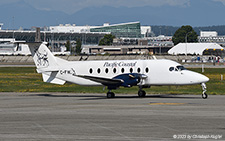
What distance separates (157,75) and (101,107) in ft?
26.4

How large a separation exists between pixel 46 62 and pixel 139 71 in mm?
8849

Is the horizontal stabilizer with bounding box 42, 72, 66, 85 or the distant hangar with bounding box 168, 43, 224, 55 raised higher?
the distant hangar with bounding box 168, 43, 224, 55

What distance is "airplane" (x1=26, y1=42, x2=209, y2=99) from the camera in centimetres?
3422

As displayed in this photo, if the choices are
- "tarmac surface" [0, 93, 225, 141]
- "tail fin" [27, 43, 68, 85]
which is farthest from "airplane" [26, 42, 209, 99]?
"tarmac surface" [0, 93, 225, 141]

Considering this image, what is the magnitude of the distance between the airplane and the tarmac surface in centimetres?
460

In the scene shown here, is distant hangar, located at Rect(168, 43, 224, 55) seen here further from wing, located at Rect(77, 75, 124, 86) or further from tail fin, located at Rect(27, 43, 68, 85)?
wing, located at Rect(77, 75, 124, 86)

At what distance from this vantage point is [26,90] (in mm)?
45188

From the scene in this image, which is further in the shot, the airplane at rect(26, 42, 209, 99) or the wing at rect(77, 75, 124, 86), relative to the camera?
the wing at rect(77, 75, 124, 86)

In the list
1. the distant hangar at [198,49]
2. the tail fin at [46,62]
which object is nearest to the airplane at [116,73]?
the tail fin at [46,62]

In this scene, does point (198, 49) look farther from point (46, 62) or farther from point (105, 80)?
point (105, 80)

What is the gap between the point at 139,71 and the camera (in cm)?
3525

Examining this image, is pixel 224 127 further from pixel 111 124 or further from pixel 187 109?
pixel 187 109

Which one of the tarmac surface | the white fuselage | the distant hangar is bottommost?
the tarmac surface

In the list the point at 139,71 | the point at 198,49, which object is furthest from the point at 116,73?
the point at 198,49
